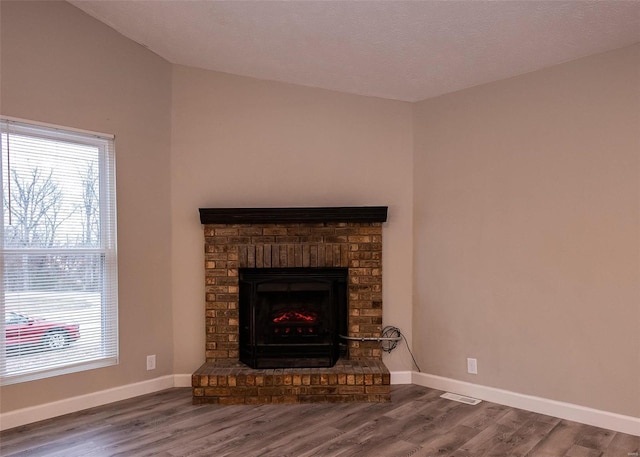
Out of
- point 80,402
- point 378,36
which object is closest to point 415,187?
point 378,36

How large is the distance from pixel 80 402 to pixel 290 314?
1.65 metres

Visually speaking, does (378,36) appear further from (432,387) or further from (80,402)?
(80,402)

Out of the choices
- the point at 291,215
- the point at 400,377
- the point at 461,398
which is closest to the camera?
the point at 461,398

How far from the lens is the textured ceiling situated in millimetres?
2525

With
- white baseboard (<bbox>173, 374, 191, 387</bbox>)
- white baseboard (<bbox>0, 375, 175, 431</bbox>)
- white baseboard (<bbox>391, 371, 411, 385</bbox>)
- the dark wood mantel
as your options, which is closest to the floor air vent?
white baseboard (<bbox>391, 371, 411, 385</bbox>)

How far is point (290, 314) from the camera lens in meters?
3.71

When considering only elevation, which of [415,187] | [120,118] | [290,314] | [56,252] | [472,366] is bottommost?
[472,366]

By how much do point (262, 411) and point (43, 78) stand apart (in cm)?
275

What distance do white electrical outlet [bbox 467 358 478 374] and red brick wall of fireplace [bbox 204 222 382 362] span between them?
2.36 feet

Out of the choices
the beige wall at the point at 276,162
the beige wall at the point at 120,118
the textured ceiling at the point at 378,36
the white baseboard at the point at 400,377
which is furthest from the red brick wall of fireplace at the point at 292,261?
the textured ceiling at the point at 378,36

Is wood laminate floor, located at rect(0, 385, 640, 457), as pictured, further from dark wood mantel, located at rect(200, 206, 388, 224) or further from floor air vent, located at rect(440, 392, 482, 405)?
dark wood mantel, located at rect(200, 206, 388, 224)

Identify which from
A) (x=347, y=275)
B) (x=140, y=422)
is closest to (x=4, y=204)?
(x=140, y=422)

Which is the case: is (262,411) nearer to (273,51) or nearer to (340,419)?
(340,419)

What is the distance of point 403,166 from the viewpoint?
3873mm
